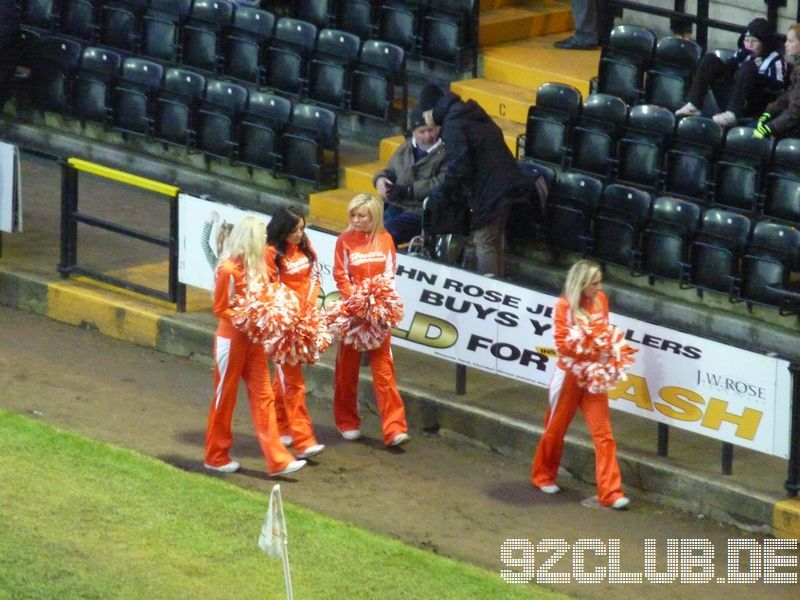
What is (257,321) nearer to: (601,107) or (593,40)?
(601,107)

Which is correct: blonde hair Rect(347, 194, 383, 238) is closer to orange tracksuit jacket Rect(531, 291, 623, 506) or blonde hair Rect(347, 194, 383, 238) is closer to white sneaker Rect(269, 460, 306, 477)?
orange tracksuit jacket Rect(531, 291, 623, 506)

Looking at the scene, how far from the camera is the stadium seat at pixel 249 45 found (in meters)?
15.6

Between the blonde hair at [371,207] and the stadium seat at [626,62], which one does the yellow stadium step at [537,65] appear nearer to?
the stadium seat at [626,62]

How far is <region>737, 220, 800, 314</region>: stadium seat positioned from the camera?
11.5 meters

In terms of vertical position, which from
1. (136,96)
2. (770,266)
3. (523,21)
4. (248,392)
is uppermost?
(523,21)

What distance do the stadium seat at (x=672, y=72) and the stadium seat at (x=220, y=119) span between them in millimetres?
3634

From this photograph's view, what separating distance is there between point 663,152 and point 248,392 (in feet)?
14.8

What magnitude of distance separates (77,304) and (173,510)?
3613 millimetres

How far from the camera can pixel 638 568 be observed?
9.02 meters

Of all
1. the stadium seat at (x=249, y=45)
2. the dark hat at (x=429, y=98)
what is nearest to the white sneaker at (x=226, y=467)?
the dark hat at (x=429, y=98)

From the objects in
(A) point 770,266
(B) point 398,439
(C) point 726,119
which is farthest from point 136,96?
(A) point 770,266

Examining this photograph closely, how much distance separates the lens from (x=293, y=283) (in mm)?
10008

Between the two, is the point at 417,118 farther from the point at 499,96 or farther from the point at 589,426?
the point at 589,426

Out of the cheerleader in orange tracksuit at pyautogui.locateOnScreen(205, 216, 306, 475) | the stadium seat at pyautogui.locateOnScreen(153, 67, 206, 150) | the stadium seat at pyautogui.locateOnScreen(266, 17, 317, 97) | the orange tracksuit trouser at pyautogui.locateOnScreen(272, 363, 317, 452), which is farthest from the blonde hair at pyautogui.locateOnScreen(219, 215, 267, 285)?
the stadium seat at pyautogui.locateOnScreen(266, 17, 317, 97)
